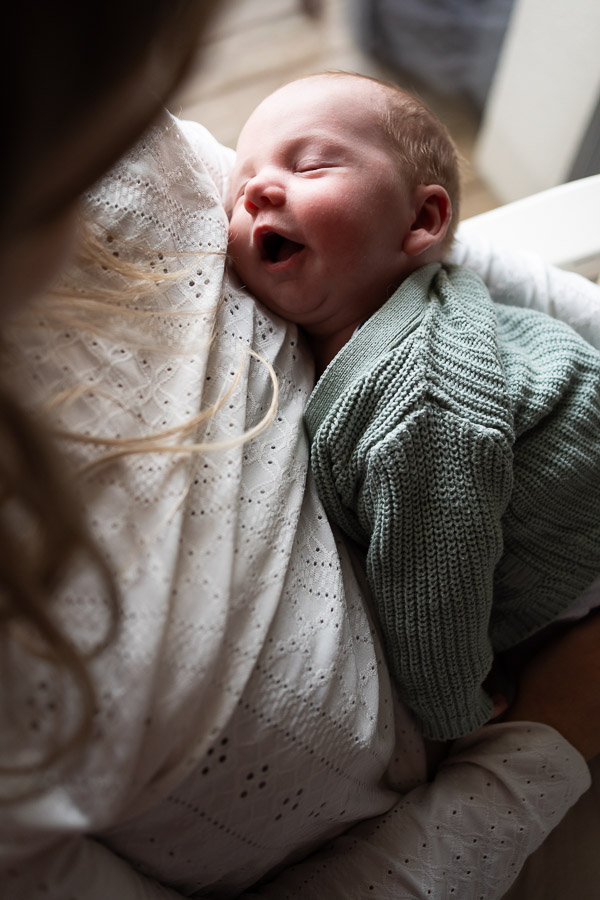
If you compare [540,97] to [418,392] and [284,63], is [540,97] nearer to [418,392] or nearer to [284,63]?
[284,63]

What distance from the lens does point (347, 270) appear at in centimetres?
77

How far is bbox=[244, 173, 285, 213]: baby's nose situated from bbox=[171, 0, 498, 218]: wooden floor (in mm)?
Answer: 1024

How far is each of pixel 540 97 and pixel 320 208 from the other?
1055 mm

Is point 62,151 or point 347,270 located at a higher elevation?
point 62,151

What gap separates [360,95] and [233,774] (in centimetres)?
73

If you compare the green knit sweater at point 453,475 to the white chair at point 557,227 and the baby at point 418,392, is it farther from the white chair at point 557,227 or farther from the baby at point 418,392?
the white chair at point 557,227

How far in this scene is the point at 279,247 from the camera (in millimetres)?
789

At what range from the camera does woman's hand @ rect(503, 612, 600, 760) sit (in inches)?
31.2

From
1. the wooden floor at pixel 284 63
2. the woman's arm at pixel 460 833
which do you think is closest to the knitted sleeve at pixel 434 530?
the woman's arm at pixel 460 833

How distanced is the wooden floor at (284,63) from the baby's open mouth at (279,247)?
1.03 metres

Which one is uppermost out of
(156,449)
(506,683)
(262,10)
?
(262,10)

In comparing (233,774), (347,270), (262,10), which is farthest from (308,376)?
(262,10)

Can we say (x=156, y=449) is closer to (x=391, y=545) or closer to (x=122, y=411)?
Result: (x=122, y=411)

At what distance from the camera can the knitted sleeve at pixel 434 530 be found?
0.66 m
